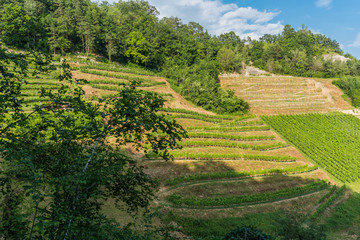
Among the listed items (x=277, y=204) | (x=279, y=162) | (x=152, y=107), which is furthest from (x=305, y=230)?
(x=279, y=162)

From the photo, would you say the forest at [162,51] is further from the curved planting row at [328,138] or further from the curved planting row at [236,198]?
the curved planting row at [236,198]

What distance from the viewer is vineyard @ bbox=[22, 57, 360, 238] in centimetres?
1908

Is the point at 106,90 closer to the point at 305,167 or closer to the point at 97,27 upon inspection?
the point at 97,27

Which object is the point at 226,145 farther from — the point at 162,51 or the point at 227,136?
the point at 162,51

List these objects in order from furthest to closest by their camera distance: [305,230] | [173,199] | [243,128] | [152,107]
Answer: [243,128], [173,199], [305,230], [152,107]

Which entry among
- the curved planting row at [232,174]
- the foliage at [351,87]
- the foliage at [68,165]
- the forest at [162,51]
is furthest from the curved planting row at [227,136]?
the foliage at [351,87]

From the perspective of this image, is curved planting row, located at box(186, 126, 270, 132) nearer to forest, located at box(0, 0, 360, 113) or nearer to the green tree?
forest, located at box(0, 0, 360, 113)

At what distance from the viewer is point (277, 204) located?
1980cm

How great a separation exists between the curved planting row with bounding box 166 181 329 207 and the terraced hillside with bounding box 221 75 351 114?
25692 millimetres

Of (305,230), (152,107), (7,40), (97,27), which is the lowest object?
(305,230)

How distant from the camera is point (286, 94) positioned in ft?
179

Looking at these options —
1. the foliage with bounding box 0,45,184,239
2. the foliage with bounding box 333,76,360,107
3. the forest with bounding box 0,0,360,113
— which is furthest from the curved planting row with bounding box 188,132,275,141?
the foliage with bounding box 333,76,360,107

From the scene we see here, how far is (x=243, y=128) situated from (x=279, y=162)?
8936 millimetres

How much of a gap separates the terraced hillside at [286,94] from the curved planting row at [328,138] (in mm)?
4402
